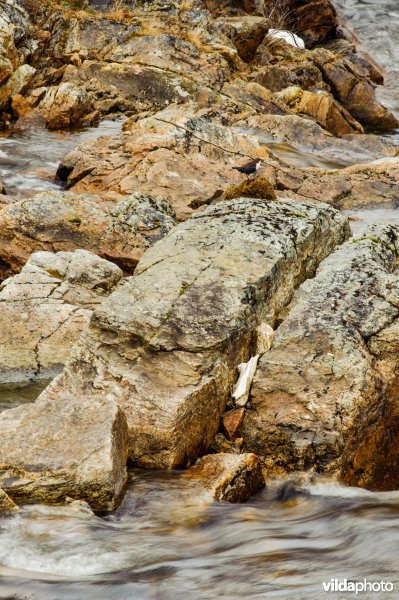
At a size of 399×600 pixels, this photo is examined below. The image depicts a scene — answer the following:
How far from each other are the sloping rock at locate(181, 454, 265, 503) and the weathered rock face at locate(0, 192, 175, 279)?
5.48m

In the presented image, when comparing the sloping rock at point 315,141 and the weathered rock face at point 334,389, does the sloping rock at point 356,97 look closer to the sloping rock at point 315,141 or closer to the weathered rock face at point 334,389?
the sloping rock at point 315,141

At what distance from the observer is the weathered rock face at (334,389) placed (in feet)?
16.8

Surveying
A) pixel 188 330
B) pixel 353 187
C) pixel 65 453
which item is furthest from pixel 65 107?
pixel 65 453

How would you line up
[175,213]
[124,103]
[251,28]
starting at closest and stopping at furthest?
[175,213]
[124,103]
[251,28]

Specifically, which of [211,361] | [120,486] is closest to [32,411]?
[120,486]

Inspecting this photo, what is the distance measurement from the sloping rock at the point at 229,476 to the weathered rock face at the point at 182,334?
0.74ft

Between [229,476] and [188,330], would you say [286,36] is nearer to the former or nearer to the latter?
[188,330]

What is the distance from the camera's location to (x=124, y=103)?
22391 mm

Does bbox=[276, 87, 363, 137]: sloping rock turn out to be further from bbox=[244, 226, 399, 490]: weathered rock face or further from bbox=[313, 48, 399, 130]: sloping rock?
bbox=[244, 226, 399, 490]: weathered rock face

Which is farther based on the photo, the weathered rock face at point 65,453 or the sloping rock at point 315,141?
the sloping rock at point 315,141

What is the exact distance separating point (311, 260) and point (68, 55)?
20260 millimetres

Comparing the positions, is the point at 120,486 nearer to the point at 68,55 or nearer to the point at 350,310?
the point at 350,310

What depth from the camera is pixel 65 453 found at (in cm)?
A: 452

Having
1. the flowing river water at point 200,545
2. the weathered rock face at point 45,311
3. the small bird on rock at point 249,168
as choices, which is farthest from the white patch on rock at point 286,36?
the flowing river water at point 200,545
